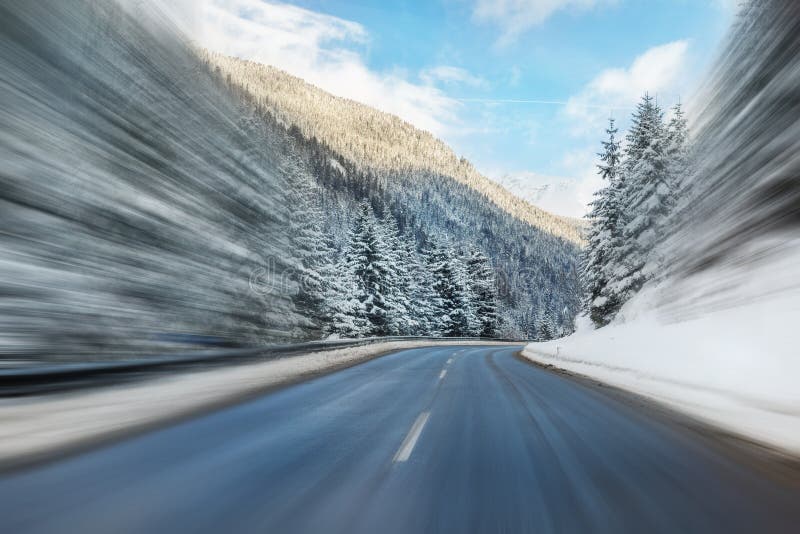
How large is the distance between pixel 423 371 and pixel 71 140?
35.6 ft

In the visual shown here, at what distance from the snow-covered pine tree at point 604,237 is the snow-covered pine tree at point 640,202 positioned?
545 mm

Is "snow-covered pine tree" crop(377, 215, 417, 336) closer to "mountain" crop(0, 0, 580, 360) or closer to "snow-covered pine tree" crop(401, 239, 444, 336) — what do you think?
"snow-covered pine tree" crop(401, 239, 444, 336)

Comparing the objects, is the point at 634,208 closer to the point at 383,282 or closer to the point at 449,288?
the point at 383,282

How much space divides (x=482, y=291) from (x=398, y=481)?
192ft

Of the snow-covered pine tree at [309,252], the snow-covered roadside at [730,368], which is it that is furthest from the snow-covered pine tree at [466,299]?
the snow-covered roadside at [730,368]

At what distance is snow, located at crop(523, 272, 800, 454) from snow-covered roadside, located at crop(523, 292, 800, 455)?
0.01m

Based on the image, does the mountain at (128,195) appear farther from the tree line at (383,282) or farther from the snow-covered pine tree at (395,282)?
the snow-covered pine tree at (395,282)

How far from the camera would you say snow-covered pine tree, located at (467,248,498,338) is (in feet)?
201

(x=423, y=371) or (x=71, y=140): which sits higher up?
(x=71, y=140)

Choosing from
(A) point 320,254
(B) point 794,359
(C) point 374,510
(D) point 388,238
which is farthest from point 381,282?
(C) point 374,510

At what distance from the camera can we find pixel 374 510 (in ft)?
12.6

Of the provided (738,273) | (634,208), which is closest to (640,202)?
(634,208)

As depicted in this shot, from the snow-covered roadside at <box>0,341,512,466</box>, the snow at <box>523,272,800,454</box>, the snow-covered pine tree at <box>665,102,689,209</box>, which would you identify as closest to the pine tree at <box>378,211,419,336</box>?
the snow-covered pine tree at <box>665,102,689,209</box>

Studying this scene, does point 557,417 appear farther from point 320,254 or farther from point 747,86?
point 320,254
